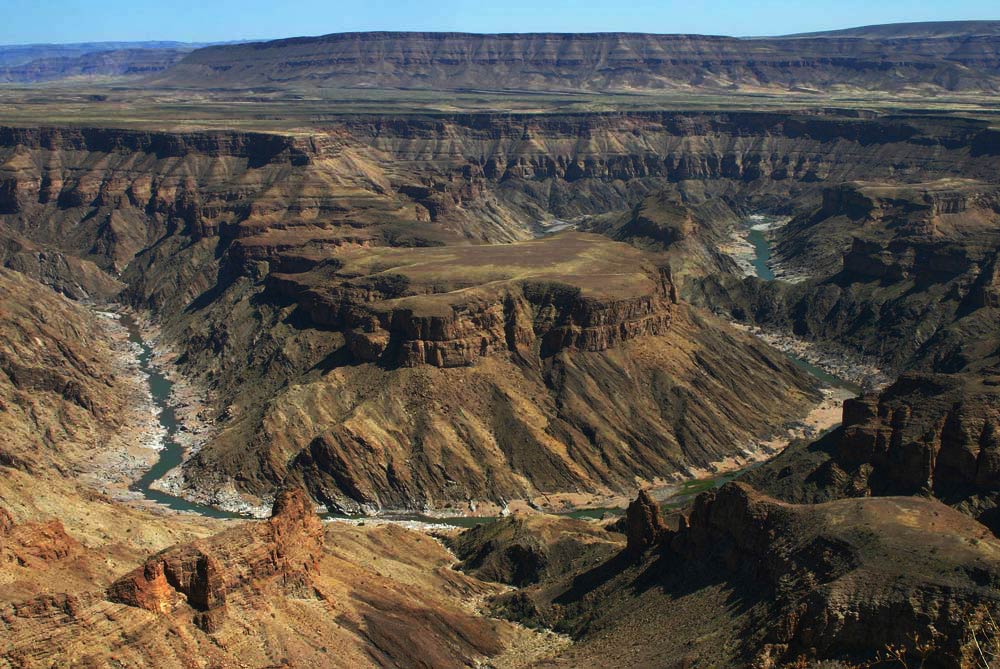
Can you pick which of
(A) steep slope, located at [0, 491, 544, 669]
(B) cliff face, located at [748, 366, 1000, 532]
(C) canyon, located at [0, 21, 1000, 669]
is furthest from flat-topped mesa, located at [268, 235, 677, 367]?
(A) steep slope, located at [0, 491, 544, 669]

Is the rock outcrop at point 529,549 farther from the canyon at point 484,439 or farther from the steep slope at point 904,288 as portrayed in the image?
the steep slope at point 904,288

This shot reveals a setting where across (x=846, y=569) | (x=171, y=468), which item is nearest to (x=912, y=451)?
(x=846, y=569)

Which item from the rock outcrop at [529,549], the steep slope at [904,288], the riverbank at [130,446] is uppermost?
the steep slope at [904,288]

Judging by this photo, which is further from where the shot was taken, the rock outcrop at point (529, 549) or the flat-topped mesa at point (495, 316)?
the flat-topped mesa at point (495, 316)

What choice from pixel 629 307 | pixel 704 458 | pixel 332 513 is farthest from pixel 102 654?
pixel 629 307

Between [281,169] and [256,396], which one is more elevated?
[281,169]

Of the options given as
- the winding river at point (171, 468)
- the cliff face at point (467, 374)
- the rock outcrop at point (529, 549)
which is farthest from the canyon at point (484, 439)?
the winding river at point (171, 468)

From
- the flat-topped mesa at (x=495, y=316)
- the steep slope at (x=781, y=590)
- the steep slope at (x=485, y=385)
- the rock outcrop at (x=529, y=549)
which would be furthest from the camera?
the flat-topped mesa at (x=495, y=316)

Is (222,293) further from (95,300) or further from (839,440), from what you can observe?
(839,440)

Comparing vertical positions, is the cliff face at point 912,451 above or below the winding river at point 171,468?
above
